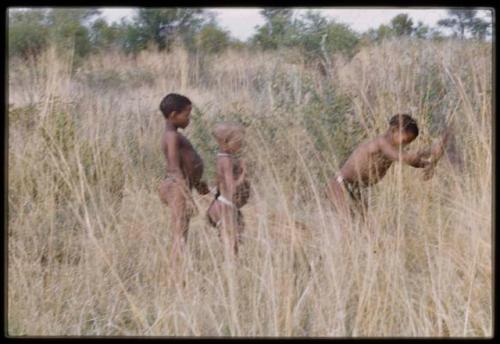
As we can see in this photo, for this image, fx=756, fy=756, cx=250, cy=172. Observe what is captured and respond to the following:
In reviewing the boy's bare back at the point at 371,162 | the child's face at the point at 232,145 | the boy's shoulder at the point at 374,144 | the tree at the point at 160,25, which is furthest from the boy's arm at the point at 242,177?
the tree at the point at 160,25

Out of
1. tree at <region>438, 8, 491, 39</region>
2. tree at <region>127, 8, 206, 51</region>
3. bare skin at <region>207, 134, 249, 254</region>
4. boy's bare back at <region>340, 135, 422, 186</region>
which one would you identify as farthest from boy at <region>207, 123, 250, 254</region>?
tree at <region>127, 8, 206, 51</region>

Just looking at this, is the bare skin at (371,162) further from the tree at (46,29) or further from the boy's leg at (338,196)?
the tree at (46,29)

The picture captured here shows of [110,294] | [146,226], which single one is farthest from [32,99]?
[110,294]

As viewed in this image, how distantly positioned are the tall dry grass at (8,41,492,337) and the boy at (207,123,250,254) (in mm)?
86

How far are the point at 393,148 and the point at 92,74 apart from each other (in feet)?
17.1

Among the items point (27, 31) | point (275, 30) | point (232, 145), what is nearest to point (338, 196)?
point (232, 145)

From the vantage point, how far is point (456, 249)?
10.1 ft

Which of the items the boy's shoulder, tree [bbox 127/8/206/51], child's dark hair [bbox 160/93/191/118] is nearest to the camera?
child's dark hair [bbox 160/93/191/118]

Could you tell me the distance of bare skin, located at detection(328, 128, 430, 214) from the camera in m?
3.68

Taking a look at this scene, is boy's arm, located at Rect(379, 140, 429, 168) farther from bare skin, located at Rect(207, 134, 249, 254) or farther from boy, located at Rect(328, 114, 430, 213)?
bare skin, located at Rect(207, 134, 249, 254)

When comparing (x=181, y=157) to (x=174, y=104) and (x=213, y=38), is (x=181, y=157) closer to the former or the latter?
(x=174, y=104)

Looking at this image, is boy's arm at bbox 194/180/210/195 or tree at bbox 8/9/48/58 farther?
tree at bbox 8/9/48/58

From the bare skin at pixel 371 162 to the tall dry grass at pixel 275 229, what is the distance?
0.25 ft

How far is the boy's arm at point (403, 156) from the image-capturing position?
3.55 meters
